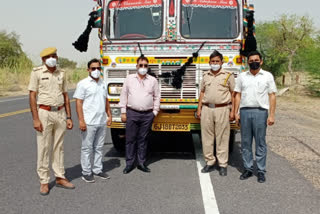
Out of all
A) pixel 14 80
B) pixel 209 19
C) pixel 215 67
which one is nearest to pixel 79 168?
pixel 215 67

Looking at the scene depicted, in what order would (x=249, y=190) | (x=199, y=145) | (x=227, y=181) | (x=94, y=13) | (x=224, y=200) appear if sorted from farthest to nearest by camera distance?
1. (x=199, y=145)
2. (x=94, y=13)
3. (x=227, y=181)
4. (x=249, y=190)
5. (x=224, y=200)

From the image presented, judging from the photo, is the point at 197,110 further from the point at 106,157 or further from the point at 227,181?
the point at 106,157

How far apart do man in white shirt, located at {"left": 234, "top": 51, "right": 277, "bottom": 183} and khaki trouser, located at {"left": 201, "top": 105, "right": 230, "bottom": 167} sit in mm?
311

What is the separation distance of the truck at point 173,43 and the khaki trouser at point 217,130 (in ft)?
1.63

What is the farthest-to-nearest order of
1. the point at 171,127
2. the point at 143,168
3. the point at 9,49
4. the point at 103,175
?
the point at 9,49, the point at 171,127, the point at 143,168, the point at 103,175

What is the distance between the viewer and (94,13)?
6598mm

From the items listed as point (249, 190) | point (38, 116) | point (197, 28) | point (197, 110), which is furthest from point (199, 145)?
point (38, 116)

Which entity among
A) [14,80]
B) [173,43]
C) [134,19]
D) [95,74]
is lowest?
[14,80]

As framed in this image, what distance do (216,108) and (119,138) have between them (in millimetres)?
2225

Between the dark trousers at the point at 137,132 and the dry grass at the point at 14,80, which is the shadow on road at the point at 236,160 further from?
the dry grass at the point at 14,80

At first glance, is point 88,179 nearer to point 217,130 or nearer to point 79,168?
point 79,168

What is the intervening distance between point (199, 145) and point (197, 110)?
6.65ft

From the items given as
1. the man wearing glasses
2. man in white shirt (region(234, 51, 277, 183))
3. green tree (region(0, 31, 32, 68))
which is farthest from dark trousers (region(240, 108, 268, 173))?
green tree (region(0, 31, 32, 68))

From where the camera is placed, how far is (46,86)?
15.3 ft
